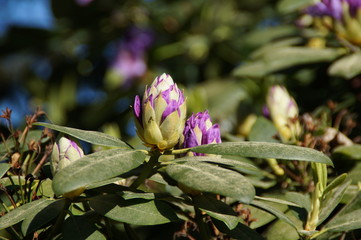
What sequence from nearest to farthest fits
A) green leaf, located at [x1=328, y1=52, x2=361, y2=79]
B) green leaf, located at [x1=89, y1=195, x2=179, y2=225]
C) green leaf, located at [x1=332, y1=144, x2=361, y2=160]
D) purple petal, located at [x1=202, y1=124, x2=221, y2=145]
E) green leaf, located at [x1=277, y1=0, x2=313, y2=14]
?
green leaf, located at [x1=89, y1=195, x2=179, y2=225] < purple petal, located at [x1=202, y1=124, x2=221, y2=145] < green leaf, located at [x1=332, y1=144, x2=361, y2=160] < green leaf, located at [x1=328, y1=52, x2=361, y2=79] < green leaf, located at [x1=277, y1=0, x2=313, y2=14]

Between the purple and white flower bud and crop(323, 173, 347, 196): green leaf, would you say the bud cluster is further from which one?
crop(323, 173, 347, 196): green leaf

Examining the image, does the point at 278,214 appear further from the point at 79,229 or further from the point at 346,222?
the point at 79,229

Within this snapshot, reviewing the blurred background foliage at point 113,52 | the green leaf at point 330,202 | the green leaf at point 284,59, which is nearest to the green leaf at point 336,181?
the green leaf at point 330,202

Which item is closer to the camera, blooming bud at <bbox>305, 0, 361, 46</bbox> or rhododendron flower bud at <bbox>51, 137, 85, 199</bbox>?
rhododendron flower bud at <bbox>51, 137, 85, 199</bbox>

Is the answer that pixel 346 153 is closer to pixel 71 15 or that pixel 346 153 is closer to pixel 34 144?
pixel 34 144

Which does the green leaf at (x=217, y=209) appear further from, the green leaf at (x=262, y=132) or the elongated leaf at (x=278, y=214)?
the green leaf at (x=262, y=132)

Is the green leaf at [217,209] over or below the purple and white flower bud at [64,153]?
below

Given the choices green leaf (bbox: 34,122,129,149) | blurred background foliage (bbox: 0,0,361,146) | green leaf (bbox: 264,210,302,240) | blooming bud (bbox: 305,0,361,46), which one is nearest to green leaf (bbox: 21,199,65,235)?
green leaf (bbox: 34,122,129,149)
